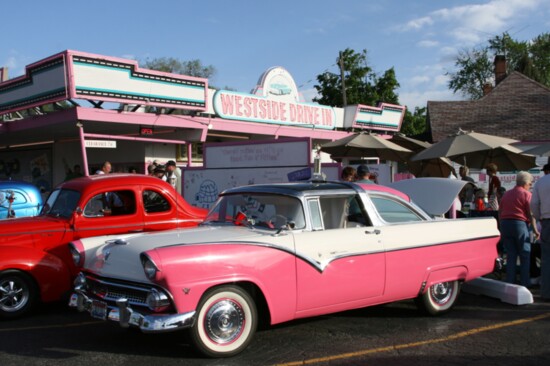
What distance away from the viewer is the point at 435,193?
795 cm

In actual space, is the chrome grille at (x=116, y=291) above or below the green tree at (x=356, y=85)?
below

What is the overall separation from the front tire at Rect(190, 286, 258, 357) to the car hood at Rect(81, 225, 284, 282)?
49 centimetres

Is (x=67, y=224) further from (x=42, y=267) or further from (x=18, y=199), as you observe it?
(x=18, y=199)

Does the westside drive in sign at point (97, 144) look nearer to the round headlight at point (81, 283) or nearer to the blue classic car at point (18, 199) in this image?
the blue classic car at point (18, 199)

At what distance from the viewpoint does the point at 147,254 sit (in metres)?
4.55

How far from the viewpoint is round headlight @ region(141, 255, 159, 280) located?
14.7ft

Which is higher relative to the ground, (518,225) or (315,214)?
(315,214)

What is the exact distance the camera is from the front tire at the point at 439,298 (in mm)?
6191

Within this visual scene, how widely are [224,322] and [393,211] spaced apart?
2.41 meters

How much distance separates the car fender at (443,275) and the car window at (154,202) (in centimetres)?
368

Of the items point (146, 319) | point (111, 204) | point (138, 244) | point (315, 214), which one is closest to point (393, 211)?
point (315, 214)

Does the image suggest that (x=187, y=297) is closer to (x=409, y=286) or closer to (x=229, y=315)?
(x=229, y=315)

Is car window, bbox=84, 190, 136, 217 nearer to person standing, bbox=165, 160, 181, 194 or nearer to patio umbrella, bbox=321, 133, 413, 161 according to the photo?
person standing, bbox=165, 160, 181, 194

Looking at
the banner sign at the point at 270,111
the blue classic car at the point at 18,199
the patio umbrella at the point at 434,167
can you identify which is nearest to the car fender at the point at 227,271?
the blue classic car at the point at 18,199
